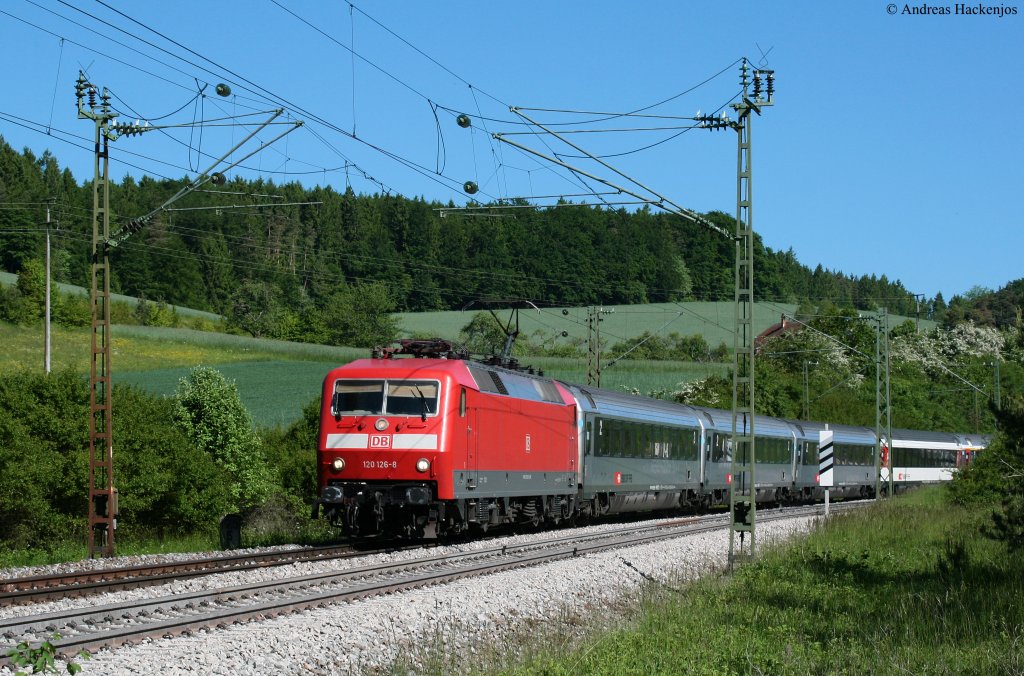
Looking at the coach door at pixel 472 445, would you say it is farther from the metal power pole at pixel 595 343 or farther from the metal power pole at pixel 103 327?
the metal power pole at pixel 595 343

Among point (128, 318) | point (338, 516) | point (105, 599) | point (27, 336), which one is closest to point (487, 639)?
point (105, 599)

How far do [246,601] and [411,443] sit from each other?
278 inches

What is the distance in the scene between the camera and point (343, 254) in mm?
95875

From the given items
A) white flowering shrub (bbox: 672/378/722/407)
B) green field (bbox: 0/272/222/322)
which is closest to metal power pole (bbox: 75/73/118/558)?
white flowering shrub (bbox: 672/378/722/407)

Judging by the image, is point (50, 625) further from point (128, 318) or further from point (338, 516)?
point (128, 318)

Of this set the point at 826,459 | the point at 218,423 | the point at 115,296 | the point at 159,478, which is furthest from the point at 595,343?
the point at 115,296

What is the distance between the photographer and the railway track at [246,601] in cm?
1172

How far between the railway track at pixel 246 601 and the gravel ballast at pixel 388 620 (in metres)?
0.32

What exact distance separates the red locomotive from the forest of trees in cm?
4396

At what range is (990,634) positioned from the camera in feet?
39.3

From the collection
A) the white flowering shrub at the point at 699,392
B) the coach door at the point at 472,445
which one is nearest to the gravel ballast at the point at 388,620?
the coach door at the point at 472,445

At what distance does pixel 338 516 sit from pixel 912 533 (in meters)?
12.8

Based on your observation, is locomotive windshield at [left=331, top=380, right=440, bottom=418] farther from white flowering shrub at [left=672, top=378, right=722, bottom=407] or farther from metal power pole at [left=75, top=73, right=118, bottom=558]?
white flowering shrub at [left=672, top=378, right=722, bottom=407]

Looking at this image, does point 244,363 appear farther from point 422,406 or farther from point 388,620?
point 388,620
